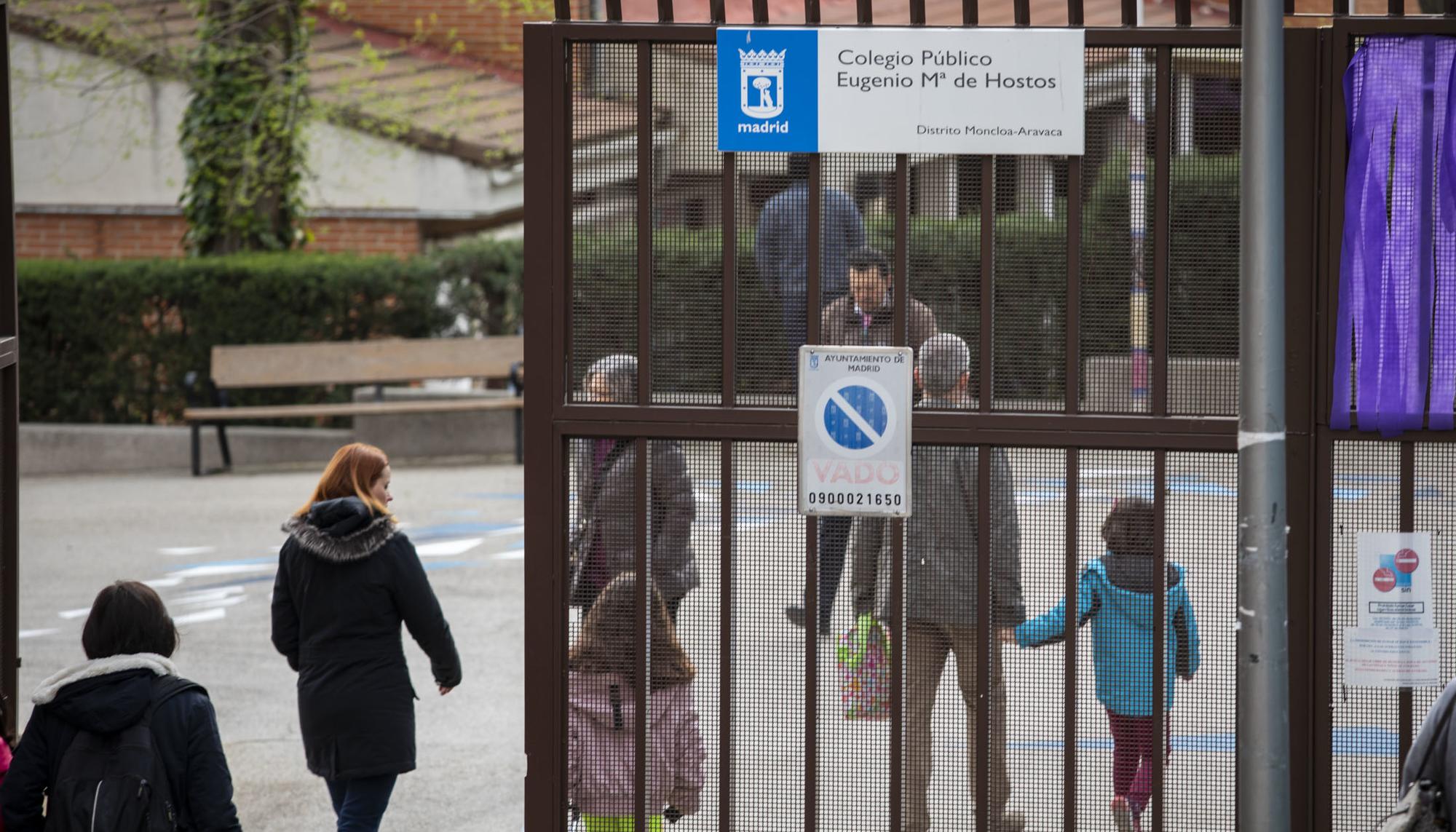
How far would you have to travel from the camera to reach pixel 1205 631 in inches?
178

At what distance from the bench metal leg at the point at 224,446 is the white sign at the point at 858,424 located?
11.8 meters

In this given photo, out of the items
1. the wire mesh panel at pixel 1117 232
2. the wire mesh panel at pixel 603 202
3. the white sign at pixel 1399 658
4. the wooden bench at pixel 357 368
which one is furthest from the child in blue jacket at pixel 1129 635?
the wooden bench at pixel 357 368

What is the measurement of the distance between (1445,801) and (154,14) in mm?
16618

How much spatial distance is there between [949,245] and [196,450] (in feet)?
39.0

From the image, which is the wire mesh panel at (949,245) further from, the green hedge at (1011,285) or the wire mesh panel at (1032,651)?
the wire mesh panel at (1032,651)

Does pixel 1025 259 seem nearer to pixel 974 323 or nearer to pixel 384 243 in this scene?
pixel 974 323

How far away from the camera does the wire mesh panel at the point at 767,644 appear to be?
4.58 m

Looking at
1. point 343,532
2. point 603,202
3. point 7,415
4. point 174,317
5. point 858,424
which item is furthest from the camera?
point 174,317

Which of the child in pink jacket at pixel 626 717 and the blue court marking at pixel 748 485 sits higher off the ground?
the blue court marking at pixel 748 485

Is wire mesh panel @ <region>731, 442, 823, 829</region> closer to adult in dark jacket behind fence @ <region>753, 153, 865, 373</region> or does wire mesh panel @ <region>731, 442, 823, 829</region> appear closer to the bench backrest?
adult in dark jacket behind fence @ <region>753, 153, 865, 373</region>

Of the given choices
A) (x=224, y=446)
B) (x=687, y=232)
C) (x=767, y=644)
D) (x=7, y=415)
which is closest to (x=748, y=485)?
(x=767, y=644)

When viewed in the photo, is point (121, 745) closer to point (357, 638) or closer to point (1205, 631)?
point (357, 638)

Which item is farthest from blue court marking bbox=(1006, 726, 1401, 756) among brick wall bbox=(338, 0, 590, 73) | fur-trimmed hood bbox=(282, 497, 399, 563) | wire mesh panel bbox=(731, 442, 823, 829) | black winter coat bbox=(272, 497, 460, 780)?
brick wall bbox=(338, 0, 590, 73)

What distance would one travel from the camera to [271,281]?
1594cm
